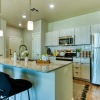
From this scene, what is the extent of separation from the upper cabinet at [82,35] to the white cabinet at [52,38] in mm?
1107

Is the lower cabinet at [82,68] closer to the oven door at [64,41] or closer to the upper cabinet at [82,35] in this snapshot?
the upper cabinet at [82,35]

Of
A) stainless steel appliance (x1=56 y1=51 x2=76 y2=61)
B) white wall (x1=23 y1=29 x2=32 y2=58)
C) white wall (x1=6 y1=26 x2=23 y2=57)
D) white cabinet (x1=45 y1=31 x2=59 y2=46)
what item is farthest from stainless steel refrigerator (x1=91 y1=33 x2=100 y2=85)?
white wall (x1=6 y1=26 x2=23 y2=57)

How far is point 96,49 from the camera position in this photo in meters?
3.68

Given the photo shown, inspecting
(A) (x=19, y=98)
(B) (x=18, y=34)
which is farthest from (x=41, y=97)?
(B) (x=18, y=34)

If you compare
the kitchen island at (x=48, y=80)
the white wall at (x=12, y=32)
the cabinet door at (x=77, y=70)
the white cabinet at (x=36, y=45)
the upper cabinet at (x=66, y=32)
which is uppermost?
the white wall at (x=12, y=32)

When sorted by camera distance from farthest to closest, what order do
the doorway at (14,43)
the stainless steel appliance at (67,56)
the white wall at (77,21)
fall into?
1. the doorway at (14,43)
2. the stainless steel appliance at (67,56)
3. the white wall at (77,21)

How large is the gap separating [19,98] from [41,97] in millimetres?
684

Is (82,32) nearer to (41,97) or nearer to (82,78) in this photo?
(82,78)

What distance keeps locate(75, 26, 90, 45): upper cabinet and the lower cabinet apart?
2.53ft

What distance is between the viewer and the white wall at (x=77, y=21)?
15.2ft

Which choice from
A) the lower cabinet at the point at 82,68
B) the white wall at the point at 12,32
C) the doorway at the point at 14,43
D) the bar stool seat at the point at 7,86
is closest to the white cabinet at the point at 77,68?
the lower cabinet at the point at 82,68

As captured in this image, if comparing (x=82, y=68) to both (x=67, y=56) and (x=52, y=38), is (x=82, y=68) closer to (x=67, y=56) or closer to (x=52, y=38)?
(x=67, y=56)

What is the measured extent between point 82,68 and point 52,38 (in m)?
2.24

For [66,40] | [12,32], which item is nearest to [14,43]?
[12,32]
